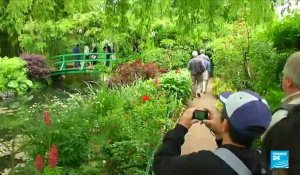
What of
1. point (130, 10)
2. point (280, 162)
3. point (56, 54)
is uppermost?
point (130, 10)

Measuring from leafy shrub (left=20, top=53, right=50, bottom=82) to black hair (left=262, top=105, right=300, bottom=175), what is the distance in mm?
19779

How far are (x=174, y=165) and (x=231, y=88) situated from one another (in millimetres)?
10345

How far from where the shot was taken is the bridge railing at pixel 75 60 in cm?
2302

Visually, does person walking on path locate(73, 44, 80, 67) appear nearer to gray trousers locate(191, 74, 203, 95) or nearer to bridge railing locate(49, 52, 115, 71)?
bridge railing locate(49, 52, 115, 71)

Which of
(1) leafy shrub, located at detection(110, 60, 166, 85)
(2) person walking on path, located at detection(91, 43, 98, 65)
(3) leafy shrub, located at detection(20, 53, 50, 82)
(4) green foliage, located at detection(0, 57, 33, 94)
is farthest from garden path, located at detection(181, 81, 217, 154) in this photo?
(2) person walking on path, located at detection(91, 43, 98, 65)

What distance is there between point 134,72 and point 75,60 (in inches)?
332

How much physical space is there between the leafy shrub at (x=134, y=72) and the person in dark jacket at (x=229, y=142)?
41.1ft

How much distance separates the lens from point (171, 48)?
65.3 ft

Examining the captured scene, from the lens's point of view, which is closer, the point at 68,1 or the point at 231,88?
the point at 68,1

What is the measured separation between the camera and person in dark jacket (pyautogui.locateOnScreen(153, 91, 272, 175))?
6.84 feet

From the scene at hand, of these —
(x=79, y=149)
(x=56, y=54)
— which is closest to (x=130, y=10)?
(x=79, y=149)

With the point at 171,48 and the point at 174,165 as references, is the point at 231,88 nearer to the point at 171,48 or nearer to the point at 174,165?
the point at 171,48

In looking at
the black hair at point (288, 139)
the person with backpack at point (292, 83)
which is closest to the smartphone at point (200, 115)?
the black hair at point (288, 139)

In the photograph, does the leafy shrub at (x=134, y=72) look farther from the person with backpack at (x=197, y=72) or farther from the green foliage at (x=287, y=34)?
the green foliage at (x=287, y=34)
